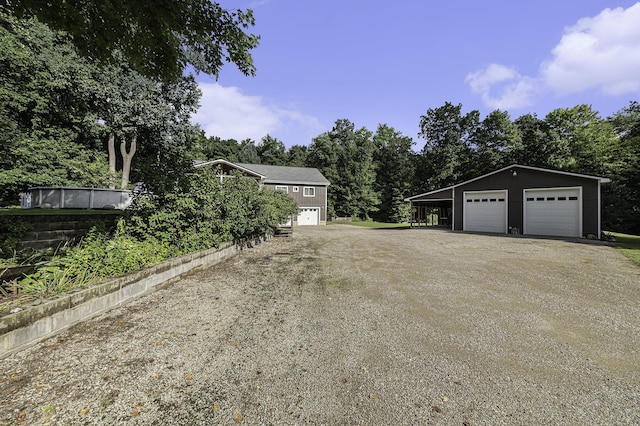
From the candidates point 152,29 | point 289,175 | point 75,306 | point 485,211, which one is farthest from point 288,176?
point 75,306

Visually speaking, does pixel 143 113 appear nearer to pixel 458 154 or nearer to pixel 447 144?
pixel 447 144

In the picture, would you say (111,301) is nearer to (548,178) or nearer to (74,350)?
(74,350)

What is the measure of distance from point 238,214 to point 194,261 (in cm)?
252

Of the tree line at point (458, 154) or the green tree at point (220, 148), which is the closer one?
the tree line at point (458, 154)

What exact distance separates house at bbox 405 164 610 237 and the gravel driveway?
442 inches

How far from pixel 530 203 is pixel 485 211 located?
2.47 m

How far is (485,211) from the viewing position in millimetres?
17766

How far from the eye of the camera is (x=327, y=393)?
7.73ft

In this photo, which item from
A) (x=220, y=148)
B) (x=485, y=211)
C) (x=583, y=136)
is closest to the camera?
(x=485, y=211)

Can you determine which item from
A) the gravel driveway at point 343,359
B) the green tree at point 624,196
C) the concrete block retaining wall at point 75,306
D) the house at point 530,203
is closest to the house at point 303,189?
the house at point 530,203

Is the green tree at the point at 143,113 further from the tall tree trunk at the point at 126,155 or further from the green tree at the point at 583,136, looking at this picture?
the green tree at the point at 583,136

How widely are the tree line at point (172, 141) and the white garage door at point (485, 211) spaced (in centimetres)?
1316

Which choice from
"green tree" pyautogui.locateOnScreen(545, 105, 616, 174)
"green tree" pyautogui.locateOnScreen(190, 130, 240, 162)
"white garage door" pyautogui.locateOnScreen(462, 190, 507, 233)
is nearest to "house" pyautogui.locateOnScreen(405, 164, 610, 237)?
"white garage door" pyautogui.locateOnScreen(462, 190, 507, 233)

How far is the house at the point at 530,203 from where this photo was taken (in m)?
13.9
